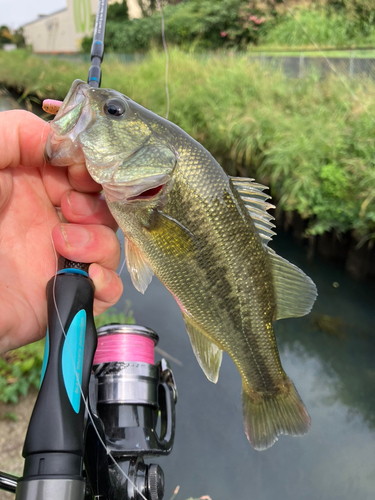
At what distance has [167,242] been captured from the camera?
4.33 ft

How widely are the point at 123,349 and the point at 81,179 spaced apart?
76 cm

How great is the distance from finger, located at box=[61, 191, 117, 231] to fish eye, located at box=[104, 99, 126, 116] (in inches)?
→ 14.0

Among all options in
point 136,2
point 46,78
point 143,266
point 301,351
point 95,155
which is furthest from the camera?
point 136,2

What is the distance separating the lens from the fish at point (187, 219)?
1.24m

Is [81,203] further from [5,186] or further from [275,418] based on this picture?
[275,418]

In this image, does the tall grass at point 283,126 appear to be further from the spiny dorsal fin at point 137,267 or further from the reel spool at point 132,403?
the spiny dorsal fin at point 137,267

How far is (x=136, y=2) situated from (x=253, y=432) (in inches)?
918

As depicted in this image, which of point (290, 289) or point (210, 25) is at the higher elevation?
point (210, 25)

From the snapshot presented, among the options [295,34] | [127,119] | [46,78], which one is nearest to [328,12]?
[295,34]

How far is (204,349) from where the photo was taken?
1531mm

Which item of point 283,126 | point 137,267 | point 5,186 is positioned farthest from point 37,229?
point 283,126

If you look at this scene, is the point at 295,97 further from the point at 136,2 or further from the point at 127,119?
the point at 136,2

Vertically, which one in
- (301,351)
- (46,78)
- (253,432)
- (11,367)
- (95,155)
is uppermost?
(95,155)

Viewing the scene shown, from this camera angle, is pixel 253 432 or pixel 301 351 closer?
pixel 253 432
